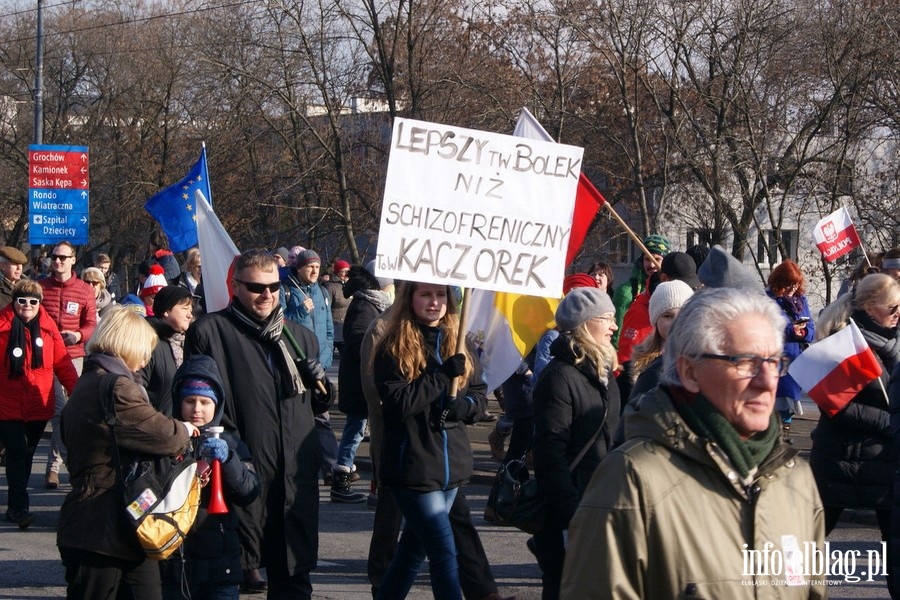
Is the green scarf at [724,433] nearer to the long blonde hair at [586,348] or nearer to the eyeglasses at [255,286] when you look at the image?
the long blonde hair at [586,348]

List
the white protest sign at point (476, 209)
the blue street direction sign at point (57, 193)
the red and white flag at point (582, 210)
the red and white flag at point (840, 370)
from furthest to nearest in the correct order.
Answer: the blue street direction sign at point (57, 193) → the red and white flag at point (582, 210) → the red and white flag at point (840, 370) → the white protest sign at point (476, 209)

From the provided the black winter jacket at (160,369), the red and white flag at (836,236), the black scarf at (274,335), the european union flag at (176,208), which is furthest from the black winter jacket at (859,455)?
the red and white flag at (836,236)

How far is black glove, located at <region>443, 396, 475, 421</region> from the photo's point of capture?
16.9 feet

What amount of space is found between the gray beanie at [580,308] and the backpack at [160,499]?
1650mm

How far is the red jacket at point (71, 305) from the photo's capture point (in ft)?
34.7

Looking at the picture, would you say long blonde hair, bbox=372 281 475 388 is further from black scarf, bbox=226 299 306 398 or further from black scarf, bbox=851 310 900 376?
black scarf, bbox=851 310 900 376

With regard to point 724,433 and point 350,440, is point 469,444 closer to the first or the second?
point 724,433

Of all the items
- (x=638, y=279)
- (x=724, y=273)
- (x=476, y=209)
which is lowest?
(x=724, y=273)

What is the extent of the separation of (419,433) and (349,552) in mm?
2703

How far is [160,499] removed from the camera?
4.57 meters

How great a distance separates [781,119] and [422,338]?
17.3 metres

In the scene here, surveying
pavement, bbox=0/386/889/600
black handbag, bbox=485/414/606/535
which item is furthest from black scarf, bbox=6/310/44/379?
black handbag, bbox=485/414/606/535

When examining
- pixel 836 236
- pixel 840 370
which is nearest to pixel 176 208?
pixel 840 370

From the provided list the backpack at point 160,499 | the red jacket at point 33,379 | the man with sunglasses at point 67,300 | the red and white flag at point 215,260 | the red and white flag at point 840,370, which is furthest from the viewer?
the man with sunglasses at point 67,300
